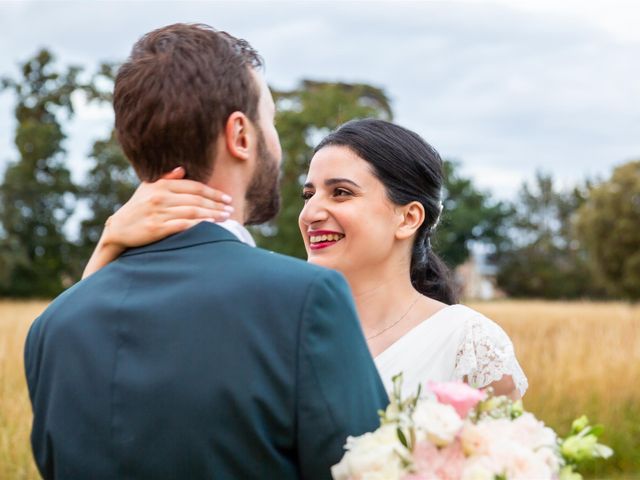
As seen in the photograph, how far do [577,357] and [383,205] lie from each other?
7.45m

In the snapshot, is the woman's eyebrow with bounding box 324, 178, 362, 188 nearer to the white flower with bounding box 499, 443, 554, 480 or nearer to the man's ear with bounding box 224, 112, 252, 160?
the man's ear with bounding box 224, 112, 252, 160

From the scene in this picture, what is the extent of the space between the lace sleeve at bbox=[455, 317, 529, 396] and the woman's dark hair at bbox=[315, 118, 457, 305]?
0.57m

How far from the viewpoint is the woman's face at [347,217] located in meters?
3.59

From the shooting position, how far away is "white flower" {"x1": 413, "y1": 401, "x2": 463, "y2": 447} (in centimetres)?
182

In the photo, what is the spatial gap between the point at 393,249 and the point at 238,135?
74.4 inches

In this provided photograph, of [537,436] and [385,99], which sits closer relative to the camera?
[537,436]

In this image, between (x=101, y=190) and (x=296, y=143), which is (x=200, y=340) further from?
(x=101, y=190)

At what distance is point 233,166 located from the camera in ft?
6.57

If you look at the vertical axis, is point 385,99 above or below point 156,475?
above

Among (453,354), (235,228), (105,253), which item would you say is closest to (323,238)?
(453,354)

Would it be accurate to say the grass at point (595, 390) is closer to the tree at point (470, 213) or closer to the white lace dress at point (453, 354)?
the white lace dress at point (453, 354)

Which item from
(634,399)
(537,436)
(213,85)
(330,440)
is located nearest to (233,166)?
(213,85)

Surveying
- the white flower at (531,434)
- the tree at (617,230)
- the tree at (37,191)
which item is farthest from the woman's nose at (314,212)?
the tree at (617,230)

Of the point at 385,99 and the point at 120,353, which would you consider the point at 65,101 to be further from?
the point at 120,353
